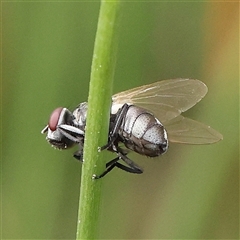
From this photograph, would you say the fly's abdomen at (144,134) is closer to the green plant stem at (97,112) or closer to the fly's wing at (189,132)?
the fly's wing at (189,132)

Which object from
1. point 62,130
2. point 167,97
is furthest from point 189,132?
point 62,130

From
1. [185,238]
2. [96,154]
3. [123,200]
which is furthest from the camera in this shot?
[123,200]

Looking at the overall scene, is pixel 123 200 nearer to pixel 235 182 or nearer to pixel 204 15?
pixel 235 182

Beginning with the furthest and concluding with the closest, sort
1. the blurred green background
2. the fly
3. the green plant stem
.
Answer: the blurred green background
the fly
the green plant stem

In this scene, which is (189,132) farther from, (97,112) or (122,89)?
(97,112)

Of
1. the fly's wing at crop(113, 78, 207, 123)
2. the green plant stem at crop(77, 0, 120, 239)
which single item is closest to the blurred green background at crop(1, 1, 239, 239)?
the fly's wing at crop(113, 78, 207, 123)

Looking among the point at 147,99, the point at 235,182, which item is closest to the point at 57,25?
the point at 147,99

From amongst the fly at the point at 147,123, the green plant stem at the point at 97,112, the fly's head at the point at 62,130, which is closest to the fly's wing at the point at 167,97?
the fly at the point at 147,123

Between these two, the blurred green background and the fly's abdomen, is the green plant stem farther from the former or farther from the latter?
the blurred green background
